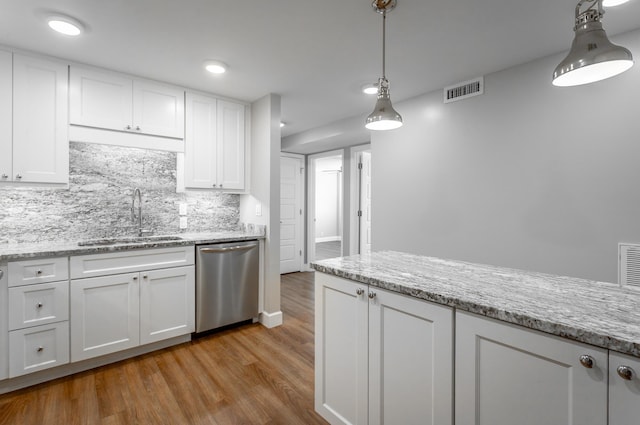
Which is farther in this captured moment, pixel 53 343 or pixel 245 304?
pixel 245 304

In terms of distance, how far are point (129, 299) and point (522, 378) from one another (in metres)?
2.77

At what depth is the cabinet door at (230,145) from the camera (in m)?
3.37

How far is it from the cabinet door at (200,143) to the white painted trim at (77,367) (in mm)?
1537

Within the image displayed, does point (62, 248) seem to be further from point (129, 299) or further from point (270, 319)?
point (270, 319)

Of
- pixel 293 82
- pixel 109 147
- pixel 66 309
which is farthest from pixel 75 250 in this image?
pixel 293 82

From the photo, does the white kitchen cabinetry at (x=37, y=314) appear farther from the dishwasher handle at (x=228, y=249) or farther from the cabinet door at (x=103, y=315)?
the dishwasher handle at (x=228, y=249)

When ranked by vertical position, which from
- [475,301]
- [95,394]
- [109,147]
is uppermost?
[109,147]

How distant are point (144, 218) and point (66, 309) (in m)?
1.10

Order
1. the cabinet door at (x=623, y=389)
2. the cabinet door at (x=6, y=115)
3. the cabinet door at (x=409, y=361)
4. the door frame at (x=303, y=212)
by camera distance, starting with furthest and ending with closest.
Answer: the door frame at (x=303, y=212)
the cabinet door at (x=6, y=115)
the cabinet door at (x=409, y=361)
the cabinet door at (x=623, y=389)

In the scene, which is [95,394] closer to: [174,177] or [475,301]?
[174,177]

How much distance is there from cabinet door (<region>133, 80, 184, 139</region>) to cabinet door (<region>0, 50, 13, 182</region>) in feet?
2.68

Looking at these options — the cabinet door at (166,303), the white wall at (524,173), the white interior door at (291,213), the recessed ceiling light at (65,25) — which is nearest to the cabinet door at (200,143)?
the cabinet door at (166,303)

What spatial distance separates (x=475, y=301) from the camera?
3.64 ft

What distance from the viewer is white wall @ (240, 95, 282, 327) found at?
3.30m
